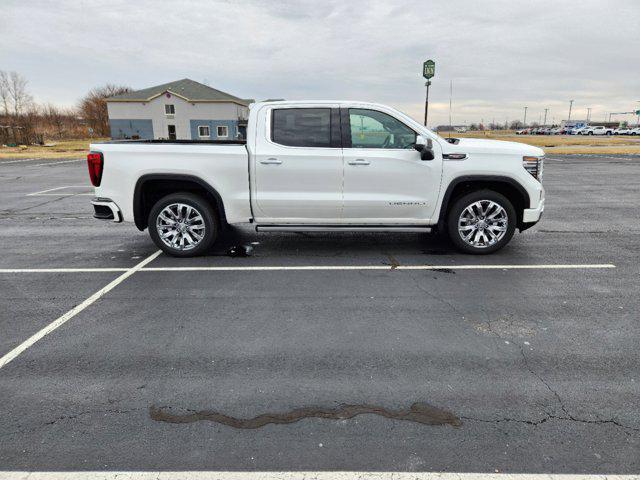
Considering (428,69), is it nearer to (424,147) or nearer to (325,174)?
(424,147)

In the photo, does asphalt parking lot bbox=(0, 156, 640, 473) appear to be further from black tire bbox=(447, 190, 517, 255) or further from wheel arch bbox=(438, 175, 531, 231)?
wheel arch bbox=(438, 175, 531, 231)

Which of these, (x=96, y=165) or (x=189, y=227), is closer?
(x=96, y=165)

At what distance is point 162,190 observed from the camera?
6484mm

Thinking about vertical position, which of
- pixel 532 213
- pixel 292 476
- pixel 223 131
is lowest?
pixel 292 476

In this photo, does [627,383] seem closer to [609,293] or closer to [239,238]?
[609,293]

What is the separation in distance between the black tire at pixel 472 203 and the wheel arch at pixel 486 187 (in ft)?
0.38

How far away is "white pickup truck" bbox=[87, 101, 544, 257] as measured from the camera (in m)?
5.97

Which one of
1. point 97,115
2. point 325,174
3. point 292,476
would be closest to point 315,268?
point 325,174

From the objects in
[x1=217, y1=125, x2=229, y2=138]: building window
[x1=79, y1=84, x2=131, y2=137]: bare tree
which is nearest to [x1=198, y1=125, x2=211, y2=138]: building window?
[x1=217, y1=125, x2=229, y2=138]: building window

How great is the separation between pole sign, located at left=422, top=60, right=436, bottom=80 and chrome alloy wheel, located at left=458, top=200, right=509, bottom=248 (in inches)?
526

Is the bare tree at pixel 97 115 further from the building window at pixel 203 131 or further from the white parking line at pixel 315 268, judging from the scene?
the white parking line at pixel 315 268

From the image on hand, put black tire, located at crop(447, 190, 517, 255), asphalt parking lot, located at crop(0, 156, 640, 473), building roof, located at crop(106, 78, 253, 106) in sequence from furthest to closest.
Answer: building roof, located at crop(106, 78, 253, 106) < black tire, located at crop(447, 190, 517, 255) < asphalt parking lot, located at crop(0, 156, 640, 473)

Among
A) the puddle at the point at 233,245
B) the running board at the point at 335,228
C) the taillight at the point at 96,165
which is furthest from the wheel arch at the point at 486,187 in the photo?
the taillight at the point at 96,165

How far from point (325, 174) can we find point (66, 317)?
3448 mm
